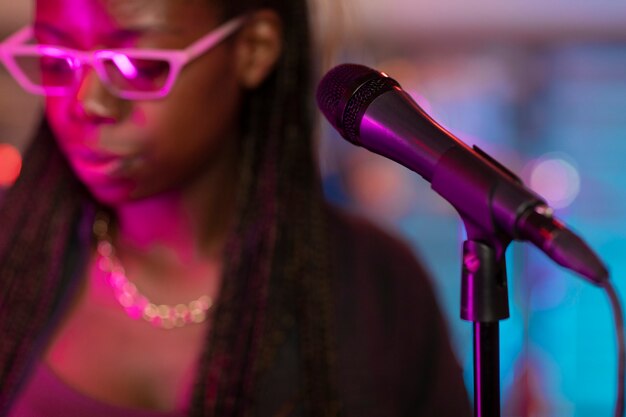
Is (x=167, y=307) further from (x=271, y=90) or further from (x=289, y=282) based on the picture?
(x=271, y=90)

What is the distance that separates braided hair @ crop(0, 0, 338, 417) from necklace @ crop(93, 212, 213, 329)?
0.03 meters

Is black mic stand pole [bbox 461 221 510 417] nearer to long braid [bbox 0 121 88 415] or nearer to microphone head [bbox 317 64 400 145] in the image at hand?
microphone head [bbox 317 64 400 145]

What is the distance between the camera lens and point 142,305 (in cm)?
119

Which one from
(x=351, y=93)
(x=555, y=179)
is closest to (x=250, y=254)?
(x=351, y=93)

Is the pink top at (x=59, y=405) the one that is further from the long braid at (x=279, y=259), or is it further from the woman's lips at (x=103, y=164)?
the woman's lips at (x=103, y=164)

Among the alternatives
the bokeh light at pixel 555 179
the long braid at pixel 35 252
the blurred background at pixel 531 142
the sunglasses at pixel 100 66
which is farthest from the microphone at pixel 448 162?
the bokeh light at pixel 555 179

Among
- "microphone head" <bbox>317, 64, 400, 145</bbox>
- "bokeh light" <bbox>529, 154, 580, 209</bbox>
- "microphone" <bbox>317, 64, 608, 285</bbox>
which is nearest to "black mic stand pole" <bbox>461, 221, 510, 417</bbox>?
"microphone" <bbox>317, 64, 608, 285</bbox>

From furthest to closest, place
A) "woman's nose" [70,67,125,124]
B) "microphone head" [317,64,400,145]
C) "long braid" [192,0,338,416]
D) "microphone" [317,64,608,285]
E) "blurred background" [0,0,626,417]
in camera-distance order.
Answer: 1. "blurred background" [0,0,626,417]
2. "long braid" [192,0,338,416]
3. "woman's nose" [70,67,125,124]
4. "microphone head" [317,64,400,145]
5. "microphone" [317,64,608,285]

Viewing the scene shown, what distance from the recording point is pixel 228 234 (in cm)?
123

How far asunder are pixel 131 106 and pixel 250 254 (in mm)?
290

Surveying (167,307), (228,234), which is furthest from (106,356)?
(228,234)

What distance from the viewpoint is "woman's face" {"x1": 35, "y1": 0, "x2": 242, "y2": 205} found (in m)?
1.04

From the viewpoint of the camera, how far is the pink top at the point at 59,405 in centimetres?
106

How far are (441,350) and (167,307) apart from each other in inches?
16.3
